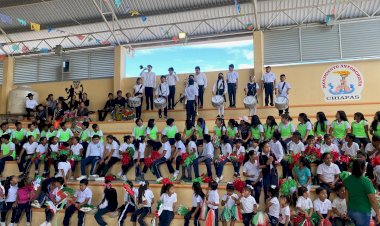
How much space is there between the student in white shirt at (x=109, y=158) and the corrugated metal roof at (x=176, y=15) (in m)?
6.16

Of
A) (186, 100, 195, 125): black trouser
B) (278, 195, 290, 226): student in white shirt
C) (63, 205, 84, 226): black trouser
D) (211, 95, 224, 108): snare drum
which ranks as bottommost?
(63, 205, 84, 226): black trouser

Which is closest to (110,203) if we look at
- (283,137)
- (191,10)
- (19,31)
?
(283,137)

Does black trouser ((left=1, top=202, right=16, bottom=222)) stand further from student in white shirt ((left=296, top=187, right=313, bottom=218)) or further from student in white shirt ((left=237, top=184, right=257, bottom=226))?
student in white shirt ((left=296, top=187, right=313, bottom=218))

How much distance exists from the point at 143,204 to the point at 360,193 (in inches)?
164

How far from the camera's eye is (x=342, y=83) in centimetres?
1227

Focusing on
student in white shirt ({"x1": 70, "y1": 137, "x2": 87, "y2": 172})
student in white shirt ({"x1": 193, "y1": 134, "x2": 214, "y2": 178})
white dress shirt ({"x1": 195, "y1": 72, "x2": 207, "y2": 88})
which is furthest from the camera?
white dress shirt ({"x1": 195, "y1": 72, "x2": 207, "y2": 88})

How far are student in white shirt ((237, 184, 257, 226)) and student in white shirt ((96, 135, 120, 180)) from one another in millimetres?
3522

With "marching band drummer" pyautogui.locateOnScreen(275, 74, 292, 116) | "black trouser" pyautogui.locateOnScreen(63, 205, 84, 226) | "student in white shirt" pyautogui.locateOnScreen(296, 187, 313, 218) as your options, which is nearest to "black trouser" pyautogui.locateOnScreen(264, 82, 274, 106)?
"marching band drummer" pyautogui.locateOnScreen(275, 74, 292, 116)

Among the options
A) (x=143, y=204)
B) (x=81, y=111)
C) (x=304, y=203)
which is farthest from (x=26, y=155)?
(x=304, y=203)

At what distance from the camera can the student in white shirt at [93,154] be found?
8562 millimetres

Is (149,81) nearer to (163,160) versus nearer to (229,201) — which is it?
(163,160)

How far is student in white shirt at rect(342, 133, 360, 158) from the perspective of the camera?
712 cm

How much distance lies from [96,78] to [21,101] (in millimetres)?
3202

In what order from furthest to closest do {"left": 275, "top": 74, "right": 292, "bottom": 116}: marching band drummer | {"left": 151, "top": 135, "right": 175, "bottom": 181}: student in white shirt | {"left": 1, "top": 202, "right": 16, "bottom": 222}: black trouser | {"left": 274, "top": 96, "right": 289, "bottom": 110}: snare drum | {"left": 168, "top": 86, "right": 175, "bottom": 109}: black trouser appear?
1. {"left": 168, "top": 86, "right": 175, "bottom": 109}: black trouser
2. {"left": 275, "top": 74, "right": 292, "bottom": 116}: marching band drummer
3. {"left": 274, "top": 96, "right": 289, "bottom": 110}: snare drum
4. {"left": 151, "top": 135, "right": 175, "bottom": 181}: student in white shirt
5. {"left": 1, "top": 202, "right": 16, "bottom": 222}: black trouser
